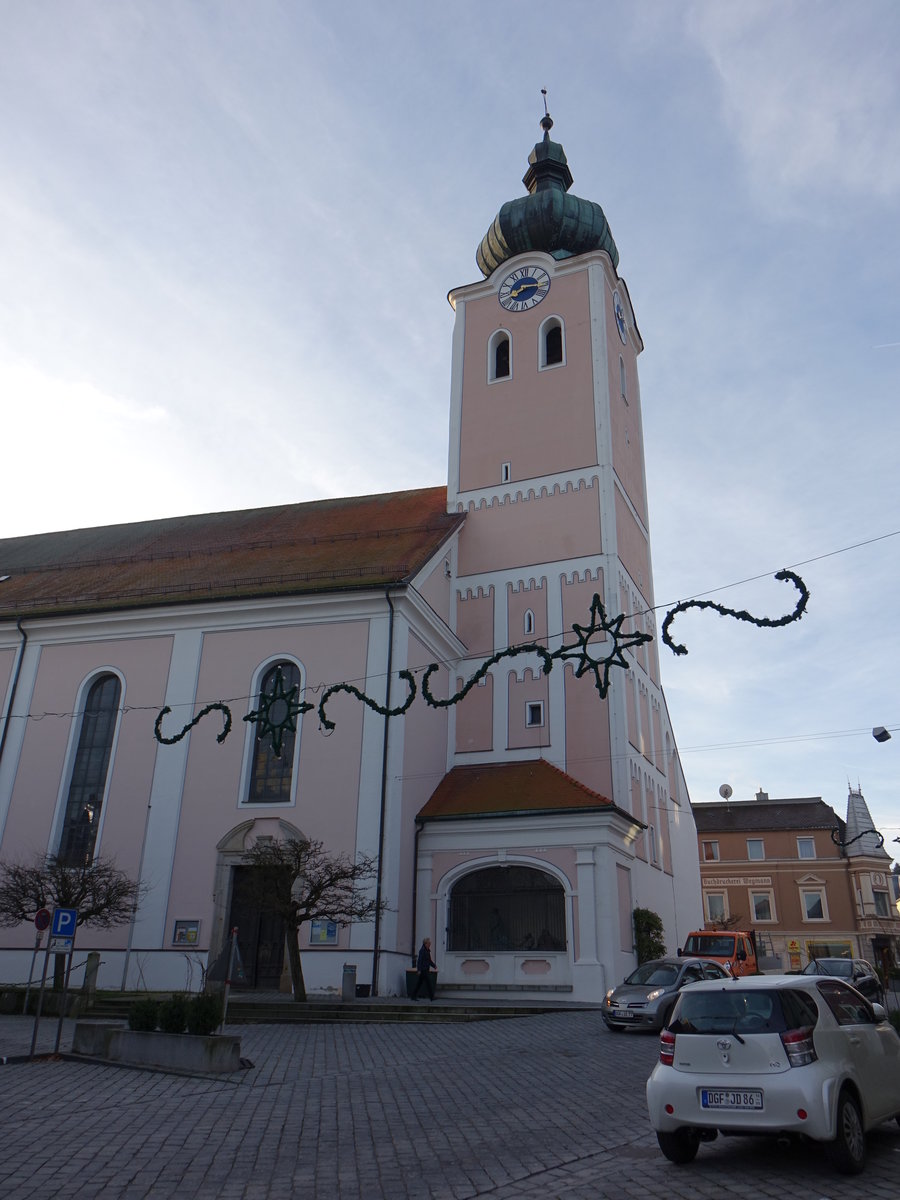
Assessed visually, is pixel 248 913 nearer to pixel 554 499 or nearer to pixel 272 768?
pixel 272 768

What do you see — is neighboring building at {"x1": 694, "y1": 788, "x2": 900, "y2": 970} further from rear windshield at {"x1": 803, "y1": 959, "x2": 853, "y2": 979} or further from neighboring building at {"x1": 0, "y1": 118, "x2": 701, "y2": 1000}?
rear windshield at {"x1": 803, "y1": 959, "x2": 853, "y2": 979}

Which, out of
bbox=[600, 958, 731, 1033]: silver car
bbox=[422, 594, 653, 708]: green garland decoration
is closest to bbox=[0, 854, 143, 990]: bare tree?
bbox=[422, 594, 653, 708]: green garland decoration

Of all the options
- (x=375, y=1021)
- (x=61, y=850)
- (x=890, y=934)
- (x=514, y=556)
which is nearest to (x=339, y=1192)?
(x=375, y=1021)

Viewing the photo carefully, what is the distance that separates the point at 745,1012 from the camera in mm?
7062

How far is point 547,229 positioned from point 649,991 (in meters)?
25.8

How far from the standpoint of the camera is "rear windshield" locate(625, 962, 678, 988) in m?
16.5

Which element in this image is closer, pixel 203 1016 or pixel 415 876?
pixel 203 1016

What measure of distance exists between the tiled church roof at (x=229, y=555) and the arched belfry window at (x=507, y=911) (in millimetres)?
7379

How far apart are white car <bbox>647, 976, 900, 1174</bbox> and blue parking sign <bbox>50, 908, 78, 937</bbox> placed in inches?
377

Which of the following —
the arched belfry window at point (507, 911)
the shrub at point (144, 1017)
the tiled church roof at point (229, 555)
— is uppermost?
the tiled church roof at point (229, 555)

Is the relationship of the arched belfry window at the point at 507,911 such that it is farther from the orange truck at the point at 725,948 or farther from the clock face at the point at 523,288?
the clock face at the point at 523,288

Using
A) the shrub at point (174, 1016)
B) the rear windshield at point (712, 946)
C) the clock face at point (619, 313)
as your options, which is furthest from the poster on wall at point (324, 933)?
the clock face at point (619, 313)

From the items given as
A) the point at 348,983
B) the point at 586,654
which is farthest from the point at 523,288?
the point at 586,654

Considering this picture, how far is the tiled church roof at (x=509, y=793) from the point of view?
2272 cm
